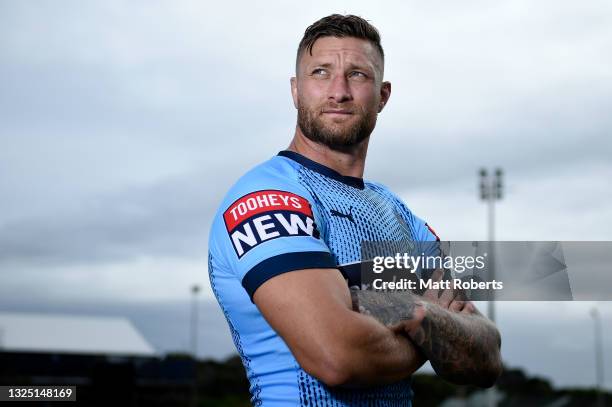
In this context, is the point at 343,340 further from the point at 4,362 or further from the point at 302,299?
the point at 4,362

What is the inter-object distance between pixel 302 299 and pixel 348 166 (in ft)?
3.06

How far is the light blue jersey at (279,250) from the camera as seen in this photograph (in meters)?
2.64

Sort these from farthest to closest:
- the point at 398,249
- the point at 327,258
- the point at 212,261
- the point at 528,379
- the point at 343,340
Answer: the point at 528,379 < the point at 398,249 < the point at 212,261 < the point at 327,258 < the point at 343,340

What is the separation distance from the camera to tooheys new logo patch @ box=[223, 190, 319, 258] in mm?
2668

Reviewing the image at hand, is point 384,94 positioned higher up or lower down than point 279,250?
higher up

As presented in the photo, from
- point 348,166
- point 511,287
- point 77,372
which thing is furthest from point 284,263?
point 77,372

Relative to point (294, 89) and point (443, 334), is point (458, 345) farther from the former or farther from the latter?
point (294, 89)

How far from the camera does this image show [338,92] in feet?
10.4

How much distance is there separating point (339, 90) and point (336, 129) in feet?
0.52

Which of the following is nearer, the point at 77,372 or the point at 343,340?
the point at 343,340

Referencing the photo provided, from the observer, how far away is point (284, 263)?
8.45ft

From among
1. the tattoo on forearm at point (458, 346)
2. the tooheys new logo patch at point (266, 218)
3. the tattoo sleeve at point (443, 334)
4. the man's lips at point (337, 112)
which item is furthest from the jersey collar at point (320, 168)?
the tattoo on forearm at point (458, 346)

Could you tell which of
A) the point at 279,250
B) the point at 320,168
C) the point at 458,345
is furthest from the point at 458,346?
the point at 320,168

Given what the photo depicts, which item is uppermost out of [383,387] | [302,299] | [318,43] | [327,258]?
[318,43]
